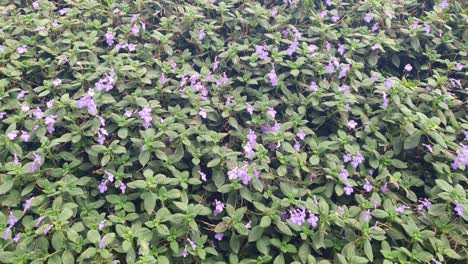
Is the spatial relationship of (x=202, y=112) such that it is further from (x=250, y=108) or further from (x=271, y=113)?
(x=271, y=113)

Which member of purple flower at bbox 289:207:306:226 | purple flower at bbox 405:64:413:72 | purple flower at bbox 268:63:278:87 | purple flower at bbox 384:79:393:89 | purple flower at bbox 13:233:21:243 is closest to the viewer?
purple flower at bbox 13:233:21:243

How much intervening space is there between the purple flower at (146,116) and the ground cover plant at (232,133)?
0.01 metres

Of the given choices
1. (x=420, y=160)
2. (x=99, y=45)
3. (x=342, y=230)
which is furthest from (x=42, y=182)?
(x=420, y=160)

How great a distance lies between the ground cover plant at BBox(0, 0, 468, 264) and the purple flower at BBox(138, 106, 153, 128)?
0.01 m

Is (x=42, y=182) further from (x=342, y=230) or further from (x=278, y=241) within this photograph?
(x=342, y=230)

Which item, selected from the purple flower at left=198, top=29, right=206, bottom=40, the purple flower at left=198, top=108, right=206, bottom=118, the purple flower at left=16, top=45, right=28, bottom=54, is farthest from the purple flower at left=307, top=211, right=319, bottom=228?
the purple flower at left=16, top=45, right=28, bottom=54

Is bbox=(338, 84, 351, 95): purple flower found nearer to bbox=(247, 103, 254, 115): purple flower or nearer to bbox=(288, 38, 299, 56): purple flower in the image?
bbox=(288, 38, 299, 56): purple flower

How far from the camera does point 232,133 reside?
8.04 feet

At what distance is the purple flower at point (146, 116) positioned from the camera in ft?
7.64

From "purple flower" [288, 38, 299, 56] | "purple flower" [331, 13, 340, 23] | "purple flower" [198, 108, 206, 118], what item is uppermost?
"purple flower" [331, 13, 340, 23]

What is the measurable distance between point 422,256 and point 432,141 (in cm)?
69

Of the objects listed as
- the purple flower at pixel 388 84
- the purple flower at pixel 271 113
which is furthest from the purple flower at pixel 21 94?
the purple flower at pixel 388 84

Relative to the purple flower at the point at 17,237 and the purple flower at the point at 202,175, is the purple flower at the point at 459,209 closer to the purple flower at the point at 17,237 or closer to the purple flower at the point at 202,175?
the purple flower at the point at 202,175

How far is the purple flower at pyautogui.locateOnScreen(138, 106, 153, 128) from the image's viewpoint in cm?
233
